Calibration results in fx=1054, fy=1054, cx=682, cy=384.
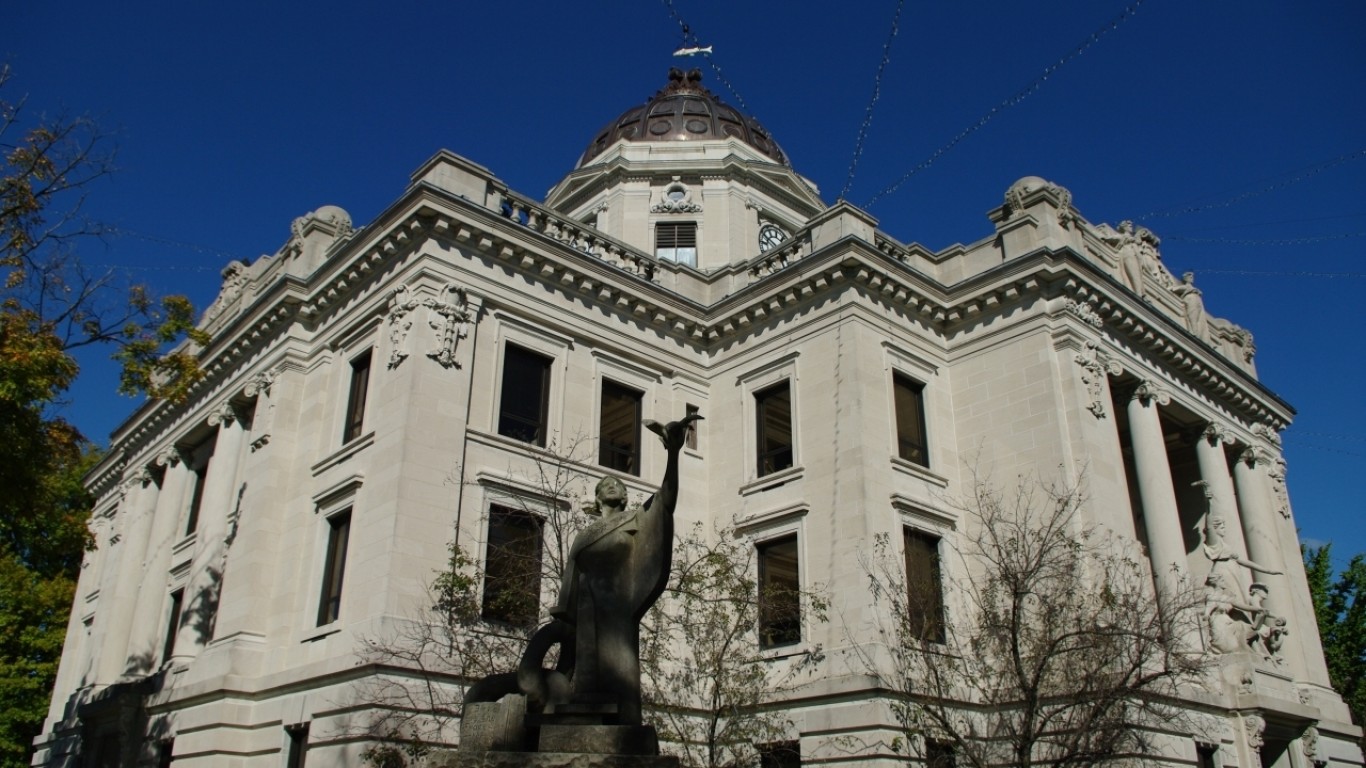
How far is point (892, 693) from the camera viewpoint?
17.9m

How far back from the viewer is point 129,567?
28.3m

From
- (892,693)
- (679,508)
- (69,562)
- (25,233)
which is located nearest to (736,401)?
(679,508)

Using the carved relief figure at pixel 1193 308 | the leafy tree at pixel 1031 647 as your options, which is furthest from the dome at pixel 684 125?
the leafy tree at pixel 1031 647

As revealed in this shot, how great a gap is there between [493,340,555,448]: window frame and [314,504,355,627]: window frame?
3.36m

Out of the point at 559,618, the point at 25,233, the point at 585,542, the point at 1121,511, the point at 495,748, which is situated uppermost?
the point at 25,233

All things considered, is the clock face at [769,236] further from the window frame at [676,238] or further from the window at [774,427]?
the window at [774,427]

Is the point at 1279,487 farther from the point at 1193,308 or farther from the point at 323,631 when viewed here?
the point at 323,631

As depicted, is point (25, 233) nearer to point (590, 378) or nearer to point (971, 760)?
point (590, 378)

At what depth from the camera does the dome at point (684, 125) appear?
36.7 m

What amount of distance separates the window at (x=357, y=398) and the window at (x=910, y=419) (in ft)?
36.6

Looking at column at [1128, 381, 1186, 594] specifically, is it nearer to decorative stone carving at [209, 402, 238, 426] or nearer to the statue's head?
the statue's head

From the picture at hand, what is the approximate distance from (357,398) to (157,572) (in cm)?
872

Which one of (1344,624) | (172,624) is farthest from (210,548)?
(1344,624)

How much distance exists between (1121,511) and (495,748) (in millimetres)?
16868
